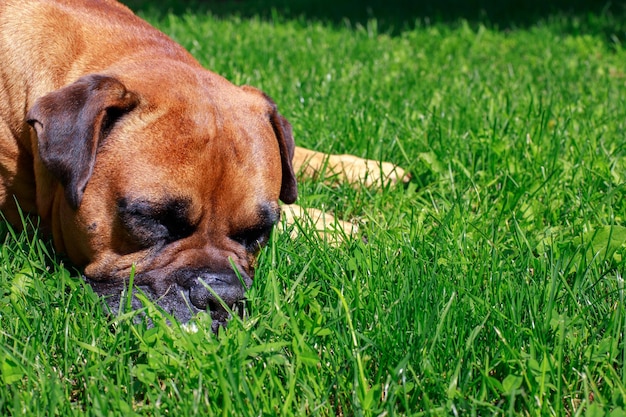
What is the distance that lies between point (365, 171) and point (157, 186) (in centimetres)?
170

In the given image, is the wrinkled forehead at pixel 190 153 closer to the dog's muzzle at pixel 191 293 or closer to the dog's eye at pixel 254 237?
the dog's eye at pixel 254 237

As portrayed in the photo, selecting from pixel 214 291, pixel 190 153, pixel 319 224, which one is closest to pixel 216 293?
pixel 214 291

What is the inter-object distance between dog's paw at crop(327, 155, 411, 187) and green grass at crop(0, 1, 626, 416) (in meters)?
0.08

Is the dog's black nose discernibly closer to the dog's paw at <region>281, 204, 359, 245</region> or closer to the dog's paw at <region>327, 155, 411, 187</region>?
the dog's paw at <region>281, 204, 359, 245</region>

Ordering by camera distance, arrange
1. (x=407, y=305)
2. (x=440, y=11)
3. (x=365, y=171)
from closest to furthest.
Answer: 1. (x=407, y=305)
2. (x=365, y=171)
3. (x=440, y=11)

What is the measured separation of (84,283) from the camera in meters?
2.83

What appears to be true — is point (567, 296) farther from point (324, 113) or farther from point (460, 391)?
point (324, 113)

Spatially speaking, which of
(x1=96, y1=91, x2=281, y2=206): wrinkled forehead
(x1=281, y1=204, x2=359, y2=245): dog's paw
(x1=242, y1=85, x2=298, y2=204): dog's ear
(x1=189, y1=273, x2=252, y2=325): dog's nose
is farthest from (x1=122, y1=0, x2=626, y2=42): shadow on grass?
(x1=189, y1=273, x2=252, y2=325): dog's nose

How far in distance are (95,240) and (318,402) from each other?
1.06 metres

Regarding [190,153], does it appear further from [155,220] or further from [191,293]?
[191,293]

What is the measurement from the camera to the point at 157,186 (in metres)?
2.76

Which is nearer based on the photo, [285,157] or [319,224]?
[285,157]

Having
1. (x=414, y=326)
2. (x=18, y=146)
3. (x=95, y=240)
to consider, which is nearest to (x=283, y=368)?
(x=414, y=326)

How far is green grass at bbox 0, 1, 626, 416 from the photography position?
2.32 m
